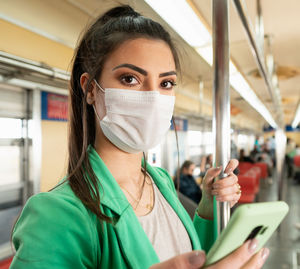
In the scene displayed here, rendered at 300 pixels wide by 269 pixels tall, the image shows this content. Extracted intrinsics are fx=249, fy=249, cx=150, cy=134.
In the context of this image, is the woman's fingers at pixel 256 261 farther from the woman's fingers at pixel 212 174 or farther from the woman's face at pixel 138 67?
the woman's face at pixel 138 67

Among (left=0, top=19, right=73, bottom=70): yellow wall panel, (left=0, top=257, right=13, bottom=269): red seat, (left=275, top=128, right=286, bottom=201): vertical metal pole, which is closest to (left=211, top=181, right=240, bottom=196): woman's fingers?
(left=0, top=19, right=73, bottom=70): yellow wall panel

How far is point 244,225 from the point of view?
1.42 ft

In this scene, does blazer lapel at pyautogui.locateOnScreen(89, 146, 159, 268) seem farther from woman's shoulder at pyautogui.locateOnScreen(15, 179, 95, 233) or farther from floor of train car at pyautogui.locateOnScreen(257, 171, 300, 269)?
floor of train car at pyautogui.locateOnScreen(257, 171, 300, 269)

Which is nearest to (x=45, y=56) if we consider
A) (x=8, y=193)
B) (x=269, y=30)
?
(x=8, y=193)

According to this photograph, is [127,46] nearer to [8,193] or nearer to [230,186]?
[230,186]

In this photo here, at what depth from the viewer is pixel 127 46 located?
82 centimetres

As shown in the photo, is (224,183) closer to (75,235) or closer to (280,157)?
(75,235)

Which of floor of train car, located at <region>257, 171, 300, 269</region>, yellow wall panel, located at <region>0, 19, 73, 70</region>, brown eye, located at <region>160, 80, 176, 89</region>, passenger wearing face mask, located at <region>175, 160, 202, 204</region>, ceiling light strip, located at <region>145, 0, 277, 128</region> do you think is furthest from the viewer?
passenger wearing face mask, located at <region>175, 160, 202, 204</region>

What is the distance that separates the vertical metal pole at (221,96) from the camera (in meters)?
0.84

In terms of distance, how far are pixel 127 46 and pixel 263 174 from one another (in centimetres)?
1092

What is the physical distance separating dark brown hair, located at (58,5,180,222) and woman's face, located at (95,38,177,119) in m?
0.03

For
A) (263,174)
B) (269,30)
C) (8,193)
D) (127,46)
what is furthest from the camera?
(263,174)

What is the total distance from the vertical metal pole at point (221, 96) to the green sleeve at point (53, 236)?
46 cm

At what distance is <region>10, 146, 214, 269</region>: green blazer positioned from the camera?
59cm
